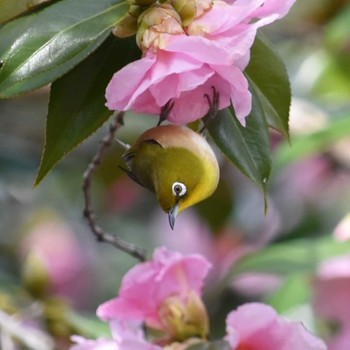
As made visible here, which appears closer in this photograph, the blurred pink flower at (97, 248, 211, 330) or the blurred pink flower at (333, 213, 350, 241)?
the blurred pink flower at (97, 248, 211, 330)

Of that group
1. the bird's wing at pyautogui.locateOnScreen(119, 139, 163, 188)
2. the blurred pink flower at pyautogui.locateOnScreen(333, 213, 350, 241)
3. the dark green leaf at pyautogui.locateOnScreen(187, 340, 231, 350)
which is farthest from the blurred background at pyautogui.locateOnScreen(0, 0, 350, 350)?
the bird's wing at pyautogui.locateOnScreen(119, 139, 163, 188)

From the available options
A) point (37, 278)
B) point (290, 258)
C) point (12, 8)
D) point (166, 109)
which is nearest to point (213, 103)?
point (166, 109)

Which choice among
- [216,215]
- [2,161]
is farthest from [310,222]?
[2,161]

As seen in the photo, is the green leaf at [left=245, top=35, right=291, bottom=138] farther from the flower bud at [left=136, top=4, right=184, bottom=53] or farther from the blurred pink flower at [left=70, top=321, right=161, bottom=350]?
the blurred pink flower at [left=70, top=321, right=161, bottom=350]

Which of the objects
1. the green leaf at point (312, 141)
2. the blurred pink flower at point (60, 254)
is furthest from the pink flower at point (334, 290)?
the blurred pink flower at point (60, 254)

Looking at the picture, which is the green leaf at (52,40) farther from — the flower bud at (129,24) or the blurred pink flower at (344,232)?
the blurred pink flower at (344,232)

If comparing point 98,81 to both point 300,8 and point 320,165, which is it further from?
point 300,8

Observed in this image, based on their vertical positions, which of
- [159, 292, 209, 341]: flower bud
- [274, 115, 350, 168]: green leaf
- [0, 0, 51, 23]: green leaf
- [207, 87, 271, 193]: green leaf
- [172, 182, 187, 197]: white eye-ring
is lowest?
[274, 115, 350, 168]: green leaf
